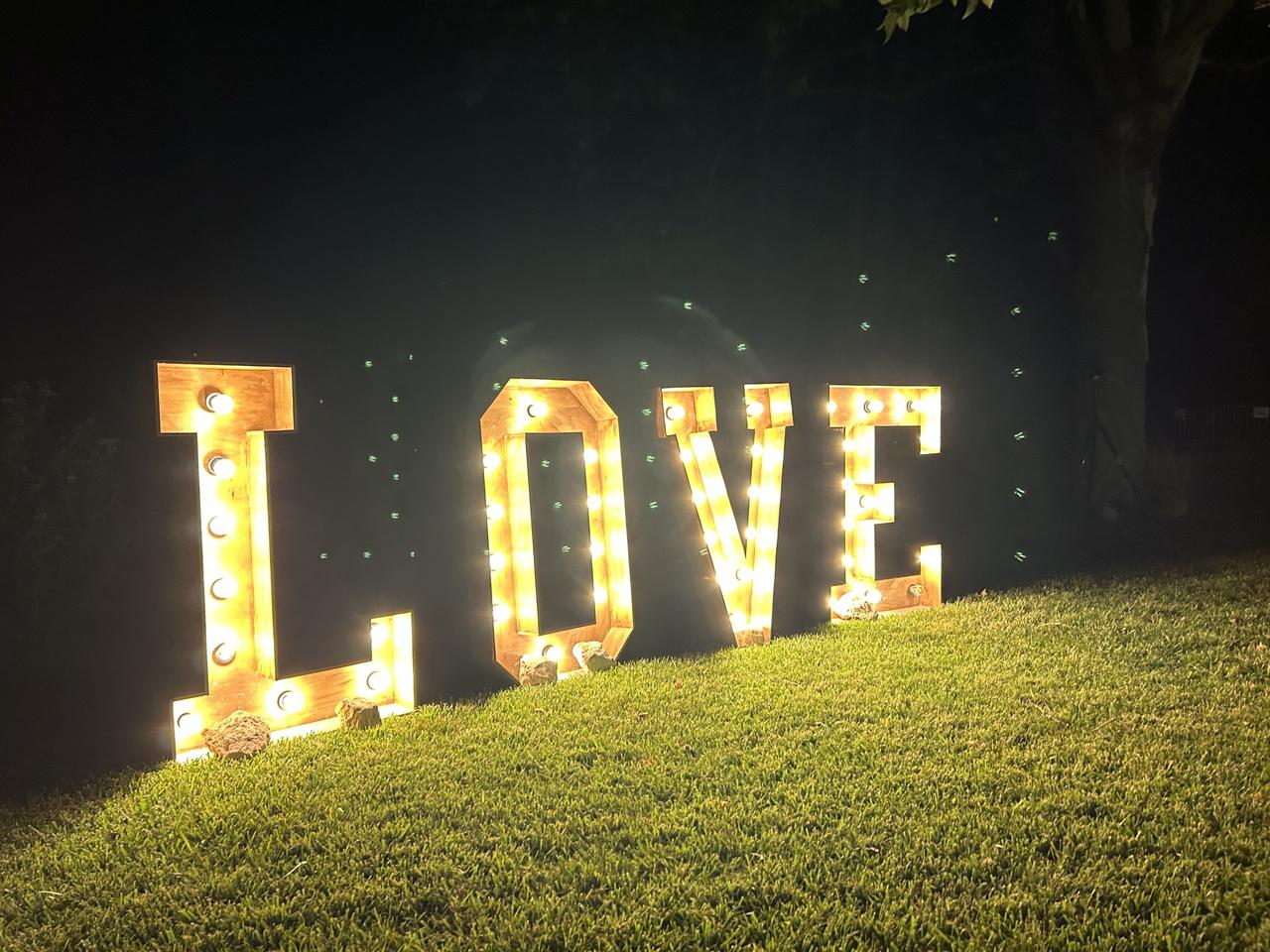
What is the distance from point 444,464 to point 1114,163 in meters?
7.91

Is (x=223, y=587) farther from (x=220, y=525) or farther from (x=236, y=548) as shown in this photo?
(x=220, y=525)

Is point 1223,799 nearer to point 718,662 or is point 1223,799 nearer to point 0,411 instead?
point 718,662

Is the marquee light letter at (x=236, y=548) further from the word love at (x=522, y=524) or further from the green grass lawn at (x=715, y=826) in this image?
the green grass lawn at (x=715, y=826)

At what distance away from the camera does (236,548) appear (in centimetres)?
465

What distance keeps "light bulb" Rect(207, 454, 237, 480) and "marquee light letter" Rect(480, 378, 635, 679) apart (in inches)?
56.0

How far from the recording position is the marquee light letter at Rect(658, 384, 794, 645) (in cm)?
636

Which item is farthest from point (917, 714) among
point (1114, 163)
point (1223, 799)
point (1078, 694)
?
point (1114, 163)

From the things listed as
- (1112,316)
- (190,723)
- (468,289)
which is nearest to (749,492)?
(468,289)

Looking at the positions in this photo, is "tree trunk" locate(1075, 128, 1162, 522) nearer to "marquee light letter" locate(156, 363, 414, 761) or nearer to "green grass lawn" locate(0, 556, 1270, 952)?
"green grass lawn" locate(0, 556, 1270, 952)

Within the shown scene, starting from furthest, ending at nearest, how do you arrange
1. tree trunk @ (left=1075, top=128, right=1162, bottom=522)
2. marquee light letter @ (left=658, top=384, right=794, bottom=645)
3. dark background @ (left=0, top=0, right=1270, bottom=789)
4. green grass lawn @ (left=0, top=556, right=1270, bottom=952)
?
1. tree trunk @ (left=1075, top=128, right=1162, bottom=522)
2. marquee light letter @ (left=658, top=384, right=794, bottom=645)
3. dark background @ (left=0, top=0, right=1270, bottom=789)
4. green grass lawn @ (left=0, top=556, right=1270, bottom=952)

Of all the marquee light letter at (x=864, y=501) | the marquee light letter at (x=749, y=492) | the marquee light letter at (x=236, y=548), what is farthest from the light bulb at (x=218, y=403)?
the marquee light letter at (x=864, y=501)

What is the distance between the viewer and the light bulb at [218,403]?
4516 mm

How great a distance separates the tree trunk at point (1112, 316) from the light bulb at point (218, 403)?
324 inches

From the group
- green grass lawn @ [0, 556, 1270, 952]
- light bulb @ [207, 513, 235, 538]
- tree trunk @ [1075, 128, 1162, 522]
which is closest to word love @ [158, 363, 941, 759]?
light bulb @ [207, 513, 235, 538]
